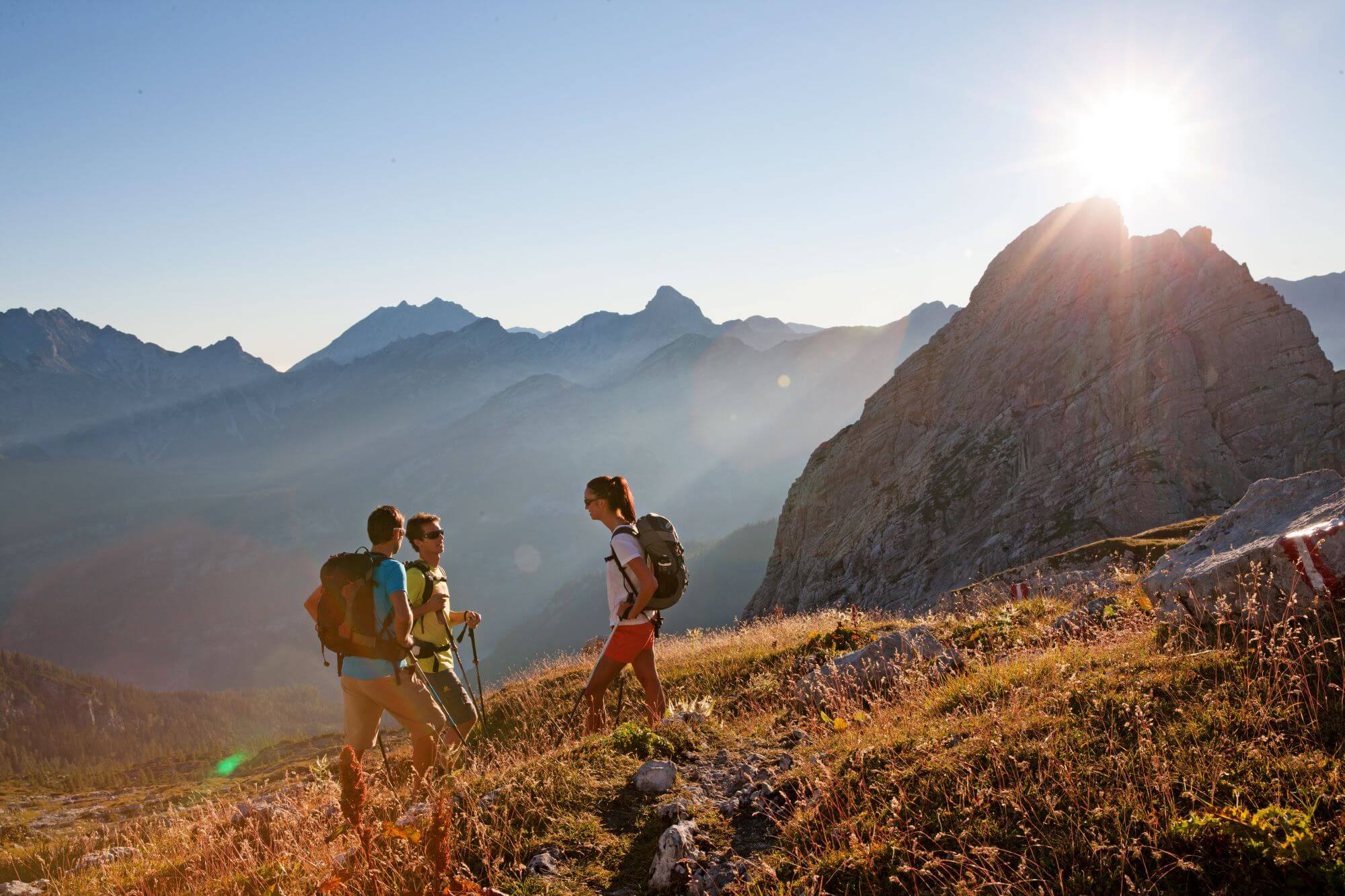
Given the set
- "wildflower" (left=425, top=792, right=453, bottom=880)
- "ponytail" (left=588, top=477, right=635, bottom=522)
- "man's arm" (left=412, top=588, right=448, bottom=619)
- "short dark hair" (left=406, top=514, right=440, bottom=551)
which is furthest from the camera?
"short dark hair" (left=406, top=514, right=440, bottom=551)

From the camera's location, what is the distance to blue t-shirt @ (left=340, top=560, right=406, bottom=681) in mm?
7145

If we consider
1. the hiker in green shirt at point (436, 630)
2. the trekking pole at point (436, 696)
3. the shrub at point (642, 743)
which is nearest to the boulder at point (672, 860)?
the shrub at point (642, 743)

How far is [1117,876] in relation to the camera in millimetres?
3717

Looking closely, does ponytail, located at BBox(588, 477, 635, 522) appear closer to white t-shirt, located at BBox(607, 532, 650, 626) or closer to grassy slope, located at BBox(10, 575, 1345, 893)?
white t-shirt, located at BBox(607, 532, 650, 626)

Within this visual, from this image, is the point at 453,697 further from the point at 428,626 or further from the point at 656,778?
the point at 656,778

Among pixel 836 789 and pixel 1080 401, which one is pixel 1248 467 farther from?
pixel 836 789

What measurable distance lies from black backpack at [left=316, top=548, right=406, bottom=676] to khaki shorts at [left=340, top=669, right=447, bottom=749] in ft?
0.98

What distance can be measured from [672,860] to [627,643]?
3.28 meters

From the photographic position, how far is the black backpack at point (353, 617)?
7.07 m

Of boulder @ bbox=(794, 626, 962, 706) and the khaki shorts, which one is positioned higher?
the khaki shorts

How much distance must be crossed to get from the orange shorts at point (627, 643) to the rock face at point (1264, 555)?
523 cm

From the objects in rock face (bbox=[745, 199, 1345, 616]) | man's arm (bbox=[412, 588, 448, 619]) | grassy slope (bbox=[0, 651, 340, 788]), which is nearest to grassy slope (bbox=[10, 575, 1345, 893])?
man's arm (bbox=[412, 588, 448, 619])

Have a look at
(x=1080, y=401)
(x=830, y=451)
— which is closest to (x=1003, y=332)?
(x=1080, y=401)

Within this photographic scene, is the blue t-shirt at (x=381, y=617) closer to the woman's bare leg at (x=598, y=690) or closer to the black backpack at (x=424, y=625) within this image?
the black backpack at (x=424, y=625)
